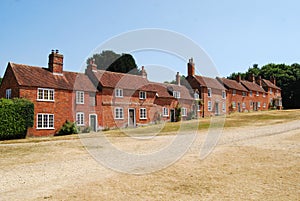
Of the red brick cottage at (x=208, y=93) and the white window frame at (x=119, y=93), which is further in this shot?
the red brick cottage at (x=208, y=93)

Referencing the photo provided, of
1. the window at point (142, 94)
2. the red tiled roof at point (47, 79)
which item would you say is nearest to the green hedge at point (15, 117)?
the red tiled roof at point (47, 79)

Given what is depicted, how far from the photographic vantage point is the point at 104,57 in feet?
223

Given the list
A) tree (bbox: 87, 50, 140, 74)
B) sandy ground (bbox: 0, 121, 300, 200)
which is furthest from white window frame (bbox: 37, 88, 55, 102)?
tree (bbox: 87, 50, 140, 74)

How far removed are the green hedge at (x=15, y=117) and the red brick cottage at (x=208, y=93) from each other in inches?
1145

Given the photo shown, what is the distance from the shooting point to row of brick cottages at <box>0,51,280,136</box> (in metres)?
29.2

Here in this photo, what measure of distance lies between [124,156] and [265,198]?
8.36 meters

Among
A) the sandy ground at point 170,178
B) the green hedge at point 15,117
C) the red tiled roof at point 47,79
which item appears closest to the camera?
the sandy ground at point 170,178

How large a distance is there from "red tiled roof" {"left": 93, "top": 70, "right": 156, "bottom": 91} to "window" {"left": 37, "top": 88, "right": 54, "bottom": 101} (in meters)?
6.78

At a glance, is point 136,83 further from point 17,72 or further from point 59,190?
point 59,190

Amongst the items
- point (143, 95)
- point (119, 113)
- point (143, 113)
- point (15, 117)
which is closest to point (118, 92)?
point (119, 113)

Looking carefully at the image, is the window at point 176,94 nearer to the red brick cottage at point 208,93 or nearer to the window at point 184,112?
the window at point 184,112

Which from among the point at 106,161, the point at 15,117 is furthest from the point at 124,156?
the point at 15,117

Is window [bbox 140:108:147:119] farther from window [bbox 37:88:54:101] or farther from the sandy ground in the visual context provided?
the sandy ground

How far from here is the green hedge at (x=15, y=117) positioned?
25.5 m
